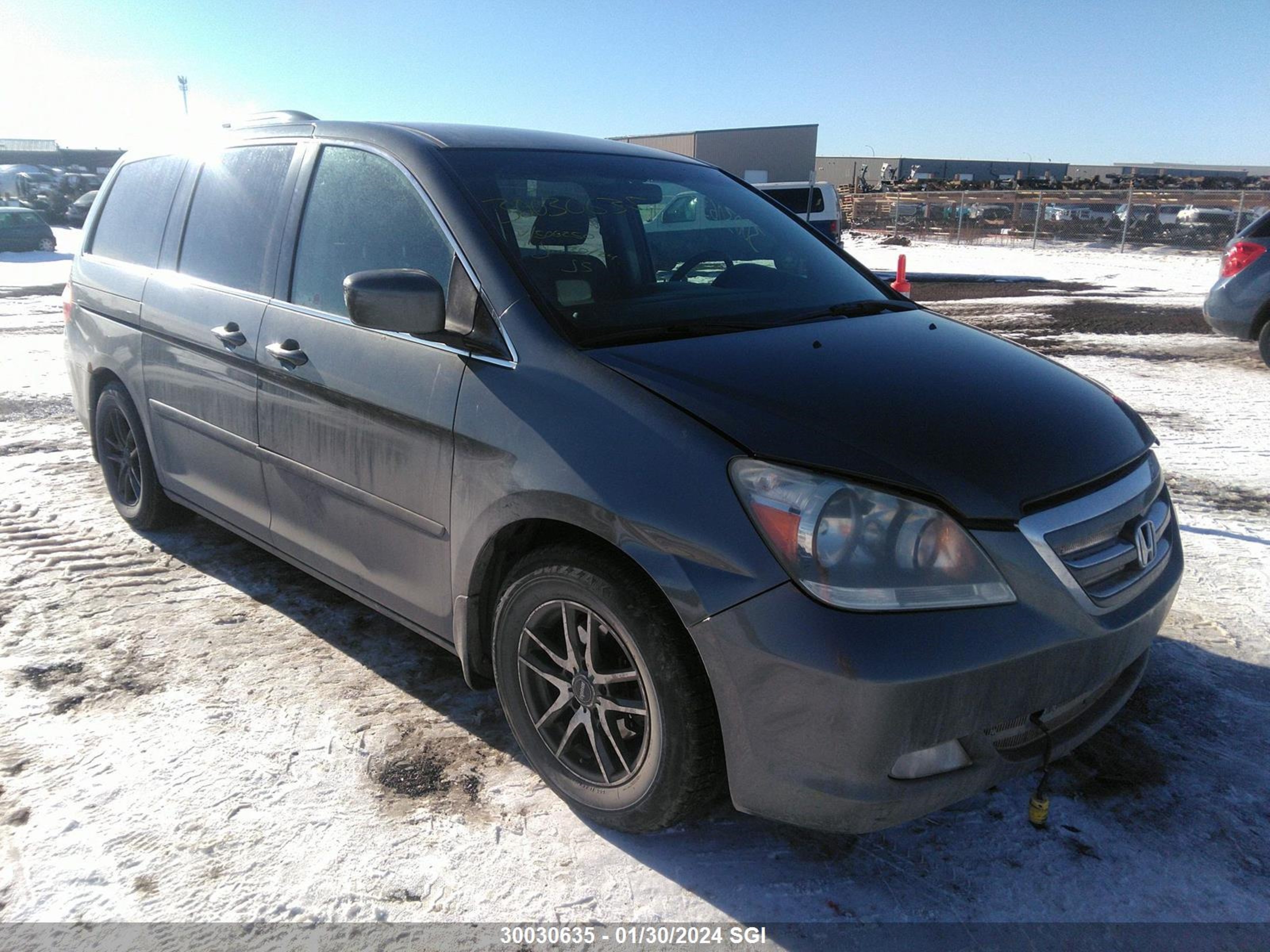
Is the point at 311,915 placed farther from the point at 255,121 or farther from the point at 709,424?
the point at 255,121

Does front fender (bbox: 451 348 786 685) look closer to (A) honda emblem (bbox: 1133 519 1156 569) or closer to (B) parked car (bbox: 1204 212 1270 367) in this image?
(A) honda emblem (bbox: 1133 519 1156 569)

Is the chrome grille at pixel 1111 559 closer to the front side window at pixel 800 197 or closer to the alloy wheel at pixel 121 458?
the alloy wheel at pixel 121 458

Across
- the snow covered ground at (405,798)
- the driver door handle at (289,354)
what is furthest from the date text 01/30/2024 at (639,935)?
the driver door handle at (289,354)

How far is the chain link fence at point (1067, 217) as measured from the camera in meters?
25.1

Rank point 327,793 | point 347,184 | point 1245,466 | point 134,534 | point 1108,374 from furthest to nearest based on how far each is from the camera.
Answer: point 1108,374
point 1245,466
point 134,534
point 347,184
point 327,793

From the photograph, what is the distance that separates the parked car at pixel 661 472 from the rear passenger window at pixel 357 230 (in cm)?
1

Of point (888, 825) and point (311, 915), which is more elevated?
point (888, 825)

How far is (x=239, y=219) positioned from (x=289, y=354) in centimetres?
85

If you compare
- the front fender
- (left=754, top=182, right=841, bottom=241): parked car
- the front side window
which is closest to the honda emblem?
the front fender

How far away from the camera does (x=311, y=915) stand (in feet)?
7.40

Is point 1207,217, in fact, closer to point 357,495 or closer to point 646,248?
point 646,248

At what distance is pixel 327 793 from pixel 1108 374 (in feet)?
25.9

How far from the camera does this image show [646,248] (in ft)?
10.8

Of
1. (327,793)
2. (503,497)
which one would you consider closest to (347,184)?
(503,497)
